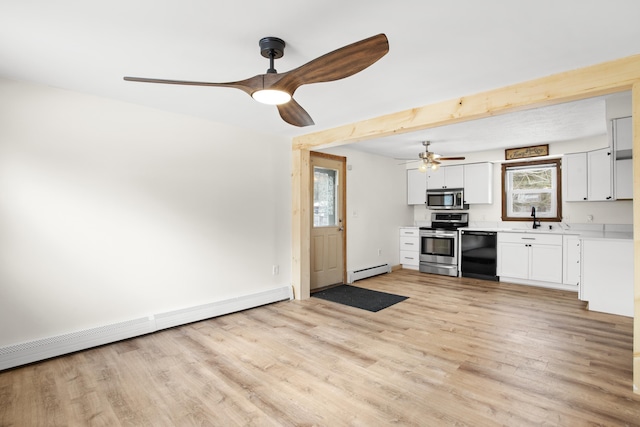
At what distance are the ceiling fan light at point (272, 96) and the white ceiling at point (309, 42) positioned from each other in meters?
0.34

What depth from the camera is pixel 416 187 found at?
22.9 ft

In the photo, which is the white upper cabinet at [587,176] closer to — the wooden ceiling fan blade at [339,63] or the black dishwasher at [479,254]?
the black dishwasher at [479,254]

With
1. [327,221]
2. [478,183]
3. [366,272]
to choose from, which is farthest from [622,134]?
[366,272]

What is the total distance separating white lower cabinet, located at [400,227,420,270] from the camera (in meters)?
6.64

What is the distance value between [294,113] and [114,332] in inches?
105

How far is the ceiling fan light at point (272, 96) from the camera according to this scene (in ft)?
6.57

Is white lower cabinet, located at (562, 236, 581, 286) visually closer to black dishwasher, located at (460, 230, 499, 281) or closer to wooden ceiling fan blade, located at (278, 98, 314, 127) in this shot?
black dishwasher, located at (460, 230, 499, 281)

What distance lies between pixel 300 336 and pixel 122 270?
6.15 ft

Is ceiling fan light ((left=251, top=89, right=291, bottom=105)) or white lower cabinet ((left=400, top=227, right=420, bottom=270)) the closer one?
ceiling fan light ((left=251, top=89, right=291, bottom=105))

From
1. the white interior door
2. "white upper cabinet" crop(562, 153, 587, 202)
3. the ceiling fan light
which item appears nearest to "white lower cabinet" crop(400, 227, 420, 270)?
the white interior door

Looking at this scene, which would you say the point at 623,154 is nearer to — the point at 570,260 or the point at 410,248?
the point at 570,260

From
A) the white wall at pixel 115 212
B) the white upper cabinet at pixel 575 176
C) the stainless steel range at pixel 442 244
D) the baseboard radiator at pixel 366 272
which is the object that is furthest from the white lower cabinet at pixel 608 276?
the white wall at pixel 115 212

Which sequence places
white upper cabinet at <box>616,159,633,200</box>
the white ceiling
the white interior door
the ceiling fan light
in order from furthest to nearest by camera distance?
1. the white interior door
2. white upper cabinet at <box>616,159,633,200</box>
3. the ceiling fan light
4. the white ceiling

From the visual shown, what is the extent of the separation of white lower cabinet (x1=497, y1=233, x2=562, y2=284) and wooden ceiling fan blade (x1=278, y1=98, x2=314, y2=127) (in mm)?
4510
